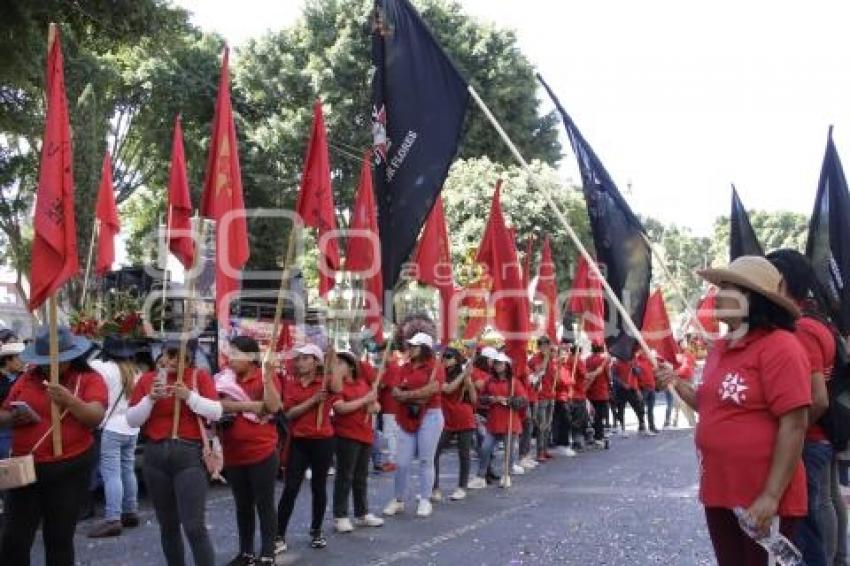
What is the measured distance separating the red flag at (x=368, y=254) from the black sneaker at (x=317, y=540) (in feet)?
7.70

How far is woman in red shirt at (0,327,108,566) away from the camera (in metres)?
5.58

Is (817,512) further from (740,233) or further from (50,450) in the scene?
(50,450)

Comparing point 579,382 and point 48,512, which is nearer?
point 48,512

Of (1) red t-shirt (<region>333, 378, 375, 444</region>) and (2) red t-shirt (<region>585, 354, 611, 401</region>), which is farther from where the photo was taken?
(2) red t-shirt (<region>585, 354, 611, 401</region>)

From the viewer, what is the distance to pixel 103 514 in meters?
10.0

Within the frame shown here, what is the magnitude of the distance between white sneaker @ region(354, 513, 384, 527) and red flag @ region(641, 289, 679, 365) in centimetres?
754

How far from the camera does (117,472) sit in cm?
901

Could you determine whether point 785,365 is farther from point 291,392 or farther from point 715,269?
point 291,392

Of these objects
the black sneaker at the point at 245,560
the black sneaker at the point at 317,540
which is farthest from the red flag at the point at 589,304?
the black sneaker at the point at 245,560

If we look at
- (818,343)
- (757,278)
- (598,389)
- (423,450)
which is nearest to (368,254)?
(423,450)

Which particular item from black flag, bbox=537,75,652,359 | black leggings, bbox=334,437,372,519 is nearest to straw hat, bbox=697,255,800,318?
black flag, bbox=537,75,652,359

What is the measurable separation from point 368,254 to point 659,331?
309 inches

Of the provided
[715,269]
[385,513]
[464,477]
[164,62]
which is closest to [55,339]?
[715,269]

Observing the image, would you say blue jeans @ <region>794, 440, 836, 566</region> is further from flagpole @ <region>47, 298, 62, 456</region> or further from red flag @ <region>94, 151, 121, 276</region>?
red flag @ <region>94, 151, 121, 276</region>
